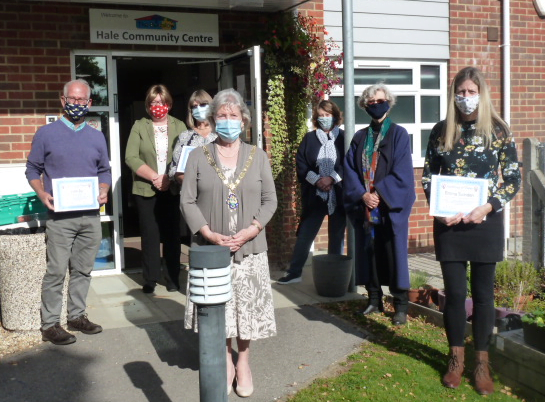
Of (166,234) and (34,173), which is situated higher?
(34,173)

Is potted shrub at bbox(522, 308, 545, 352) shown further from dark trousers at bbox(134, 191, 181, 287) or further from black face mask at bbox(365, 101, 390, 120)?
dark trousers at bbox(134, 191, 181, 287)

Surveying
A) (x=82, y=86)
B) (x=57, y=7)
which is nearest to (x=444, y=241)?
(x=82, y=86)

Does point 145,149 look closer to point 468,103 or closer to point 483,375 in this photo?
point 468,103

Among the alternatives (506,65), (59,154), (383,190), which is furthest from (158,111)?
(506,65)

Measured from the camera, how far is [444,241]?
4852 millimetres

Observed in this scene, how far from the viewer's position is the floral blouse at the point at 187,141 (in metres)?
6.87

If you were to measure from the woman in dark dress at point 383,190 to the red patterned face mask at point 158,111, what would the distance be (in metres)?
2.06

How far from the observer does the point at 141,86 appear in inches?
619

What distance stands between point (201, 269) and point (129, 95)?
13.0m

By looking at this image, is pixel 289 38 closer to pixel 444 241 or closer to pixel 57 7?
pixel 57 7

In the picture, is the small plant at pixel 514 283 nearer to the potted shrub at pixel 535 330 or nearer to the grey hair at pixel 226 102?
the potted shrub at pixel 535 330

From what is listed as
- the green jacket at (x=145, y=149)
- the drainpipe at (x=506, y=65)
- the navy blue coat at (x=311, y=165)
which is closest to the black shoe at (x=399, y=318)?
the navy blue coat at (x=311, y=165)

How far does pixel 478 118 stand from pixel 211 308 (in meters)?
2.34

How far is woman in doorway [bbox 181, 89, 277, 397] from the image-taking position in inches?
183
